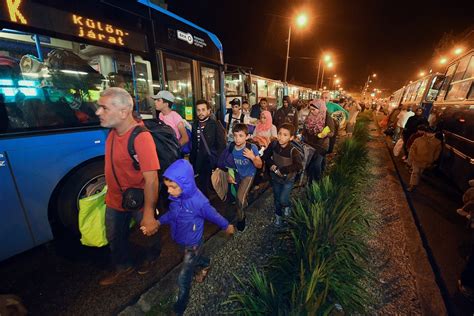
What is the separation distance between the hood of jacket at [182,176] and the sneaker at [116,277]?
1363 mm

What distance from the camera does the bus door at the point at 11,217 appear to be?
2.51m

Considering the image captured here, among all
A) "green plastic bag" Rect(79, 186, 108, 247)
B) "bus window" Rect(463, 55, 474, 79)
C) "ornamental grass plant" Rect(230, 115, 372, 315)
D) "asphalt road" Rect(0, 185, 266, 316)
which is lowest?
"asphalt road" Rect(0, 185, 266, 316)

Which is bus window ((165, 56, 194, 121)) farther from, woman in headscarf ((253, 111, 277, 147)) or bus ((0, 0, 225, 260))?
woman in headscarf ((253, 111, 277, 147))

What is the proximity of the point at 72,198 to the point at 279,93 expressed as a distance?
1880 centimetres

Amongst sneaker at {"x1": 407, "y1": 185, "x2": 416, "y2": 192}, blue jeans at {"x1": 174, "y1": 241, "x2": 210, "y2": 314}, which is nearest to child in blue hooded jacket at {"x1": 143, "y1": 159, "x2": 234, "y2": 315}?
blue jeans at {"x1": 174, "y1": 241, "x2": 210, "y2": 314}

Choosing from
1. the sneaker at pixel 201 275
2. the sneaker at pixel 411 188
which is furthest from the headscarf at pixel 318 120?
the sneaker at pixel 201 275

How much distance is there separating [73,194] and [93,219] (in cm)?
97

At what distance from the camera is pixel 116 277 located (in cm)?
261

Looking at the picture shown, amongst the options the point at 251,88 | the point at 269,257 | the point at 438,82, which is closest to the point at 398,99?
the point at 438,82

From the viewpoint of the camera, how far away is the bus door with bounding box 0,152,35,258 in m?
2.51

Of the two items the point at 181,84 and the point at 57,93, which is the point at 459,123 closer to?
the point at 181,84

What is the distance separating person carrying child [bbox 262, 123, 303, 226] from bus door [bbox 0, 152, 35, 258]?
10.5ft

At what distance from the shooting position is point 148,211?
6.71 feet

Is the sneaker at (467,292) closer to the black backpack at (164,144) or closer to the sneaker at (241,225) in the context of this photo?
the sneaker at (241,225)
